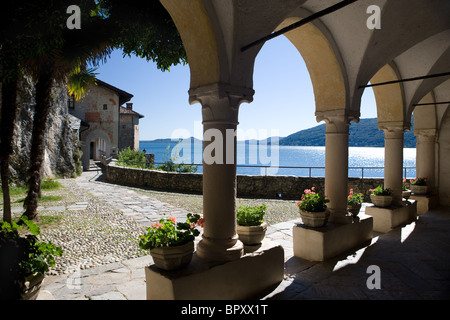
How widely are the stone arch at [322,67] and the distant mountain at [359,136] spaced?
70.2 m

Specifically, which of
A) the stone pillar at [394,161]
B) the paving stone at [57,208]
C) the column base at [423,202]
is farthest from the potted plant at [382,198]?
the paving stone at [57,208]

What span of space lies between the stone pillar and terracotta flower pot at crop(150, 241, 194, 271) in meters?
6.02

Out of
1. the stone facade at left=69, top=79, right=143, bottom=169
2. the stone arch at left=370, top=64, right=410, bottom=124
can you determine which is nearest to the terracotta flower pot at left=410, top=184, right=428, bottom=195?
the stone arch at left=370, top=64, right=410, bottom=124

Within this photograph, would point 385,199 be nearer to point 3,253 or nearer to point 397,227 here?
point 397,227

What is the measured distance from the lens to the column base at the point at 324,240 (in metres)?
4.57

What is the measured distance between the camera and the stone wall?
11375 mm

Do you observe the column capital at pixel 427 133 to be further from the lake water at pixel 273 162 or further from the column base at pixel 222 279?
the column base at pixel 222 279

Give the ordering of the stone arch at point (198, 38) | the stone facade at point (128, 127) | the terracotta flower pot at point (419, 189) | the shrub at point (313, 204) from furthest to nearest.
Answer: the stone facade at point (128, 127), the terracotta flower pot at point (419, 189), the shrub at point (313, 204), the stone arch at point (198, 38)

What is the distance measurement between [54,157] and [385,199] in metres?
16.5

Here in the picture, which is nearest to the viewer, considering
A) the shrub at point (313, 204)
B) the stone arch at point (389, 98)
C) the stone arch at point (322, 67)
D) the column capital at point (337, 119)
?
the shrub at point (313, 204)

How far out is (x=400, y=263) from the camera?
4.54 m

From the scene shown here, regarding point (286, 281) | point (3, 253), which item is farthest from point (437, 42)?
point (3, 253)

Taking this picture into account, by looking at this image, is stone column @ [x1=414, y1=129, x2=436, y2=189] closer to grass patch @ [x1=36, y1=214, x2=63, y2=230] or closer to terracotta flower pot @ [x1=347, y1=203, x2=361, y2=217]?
terracotta flower pot @ [x1=347, y1=203, x2=361, y2=217]

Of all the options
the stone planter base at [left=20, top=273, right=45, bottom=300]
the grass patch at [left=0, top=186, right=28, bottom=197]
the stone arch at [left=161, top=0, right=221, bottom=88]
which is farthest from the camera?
the grass patch at [left=0, top=186, right=28, bottom=197]
